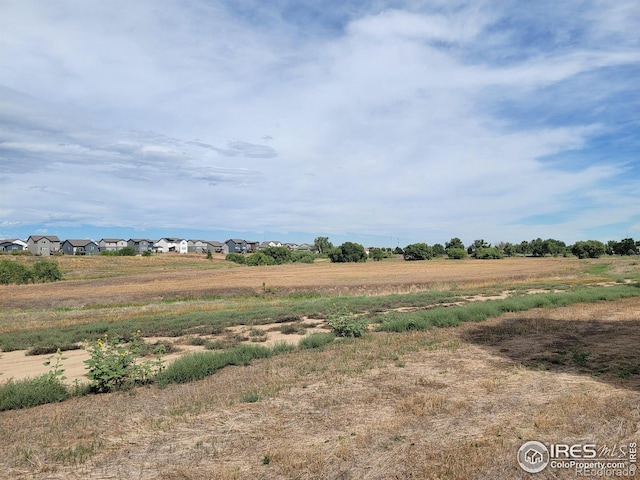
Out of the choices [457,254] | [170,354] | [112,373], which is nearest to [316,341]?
[170,354]

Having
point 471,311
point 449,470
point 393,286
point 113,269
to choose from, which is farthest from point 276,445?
point 113,269

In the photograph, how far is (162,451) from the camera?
6.54 meters

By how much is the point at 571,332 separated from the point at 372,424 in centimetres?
1207

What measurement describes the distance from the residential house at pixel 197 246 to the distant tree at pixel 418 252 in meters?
102

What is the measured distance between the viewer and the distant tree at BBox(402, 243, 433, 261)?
134025 mm

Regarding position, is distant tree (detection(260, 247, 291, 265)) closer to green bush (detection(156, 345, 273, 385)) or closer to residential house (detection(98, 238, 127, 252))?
residential house (detection(98, 238, 127, 252))

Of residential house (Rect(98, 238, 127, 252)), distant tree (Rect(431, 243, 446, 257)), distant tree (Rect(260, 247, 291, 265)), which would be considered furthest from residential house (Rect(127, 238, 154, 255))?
distant tree (Rect(431, 243, 446, 257))

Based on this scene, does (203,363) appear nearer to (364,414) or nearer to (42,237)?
(364,414)

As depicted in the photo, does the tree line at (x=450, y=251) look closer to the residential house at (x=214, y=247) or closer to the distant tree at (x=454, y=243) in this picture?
the distant tree at (x=454, y=243)

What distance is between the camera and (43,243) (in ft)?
493

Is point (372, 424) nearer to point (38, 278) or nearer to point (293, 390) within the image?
point (293, 390)

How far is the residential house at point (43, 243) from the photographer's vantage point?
150m

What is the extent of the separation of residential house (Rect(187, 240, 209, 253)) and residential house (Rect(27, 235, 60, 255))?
180 ft

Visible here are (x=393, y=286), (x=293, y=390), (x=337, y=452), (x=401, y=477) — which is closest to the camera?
(x=401, y=477)
